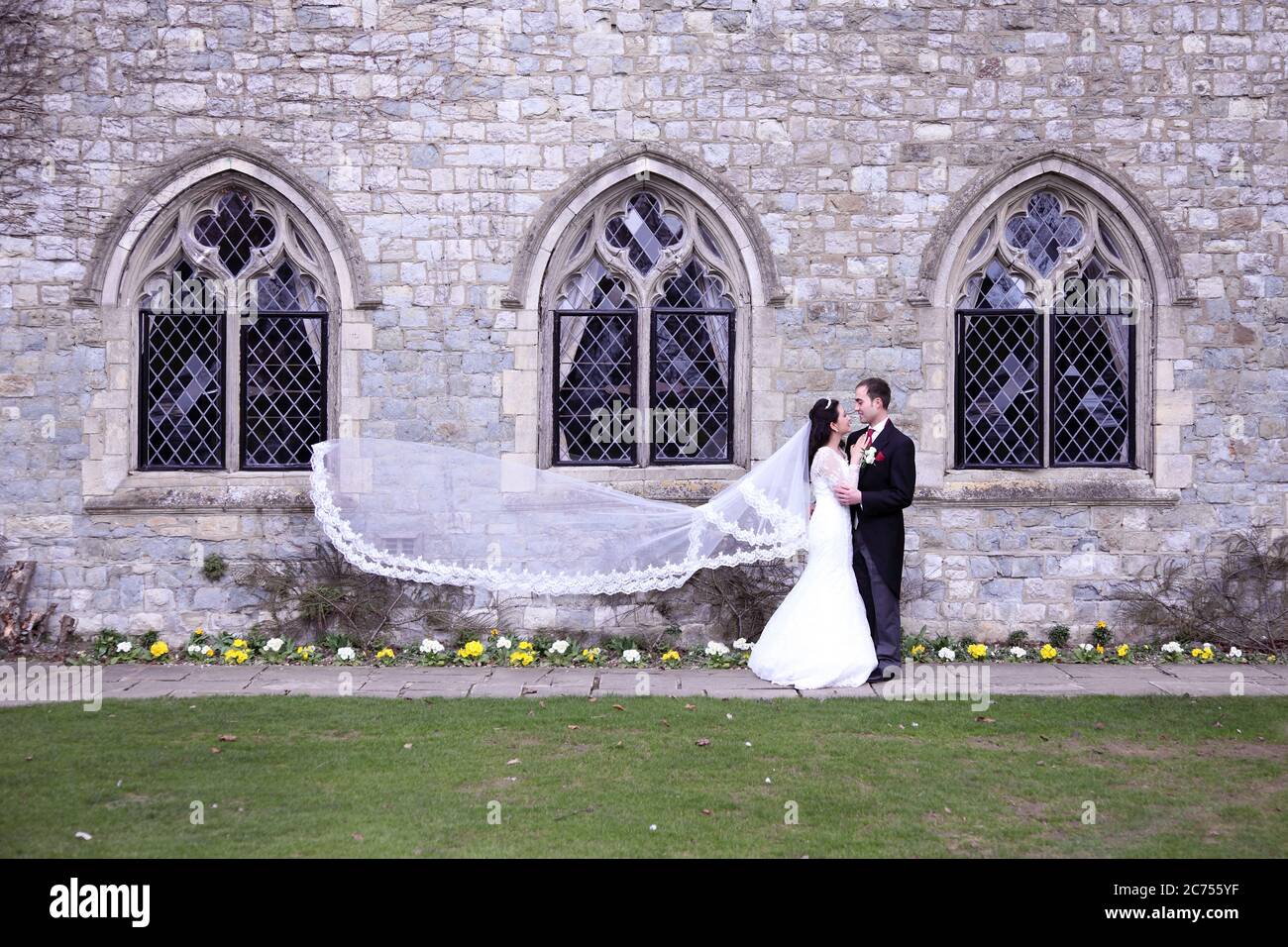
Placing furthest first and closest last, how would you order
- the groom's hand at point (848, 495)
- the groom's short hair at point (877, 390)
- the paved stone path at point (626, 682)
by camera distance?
the groom's short hair at point (877, 390)
the groom's hand at point (848, 495)
the paved stone path at point (626, 682)

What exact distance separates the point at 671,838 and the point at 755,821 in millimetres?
451

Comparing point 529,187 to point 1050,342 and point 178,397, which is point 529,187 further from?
point 1050,342

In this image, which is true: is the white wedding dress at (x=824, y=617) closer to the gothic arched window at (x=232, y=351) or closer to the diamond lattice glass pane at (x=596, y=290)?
the diamond lattice glass pane at (x=596, y=290)

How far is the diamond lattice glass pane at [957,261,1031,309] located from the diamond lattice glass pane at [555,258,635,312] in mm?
3121

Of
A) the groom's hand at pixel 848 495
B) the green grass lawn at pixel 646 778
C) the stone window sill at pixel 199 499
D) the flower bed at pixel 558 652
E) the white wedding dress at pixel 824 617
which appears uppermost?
the groom's hand at pixel 848 495

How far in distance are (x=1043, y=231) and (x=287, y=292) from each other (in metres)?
6.89

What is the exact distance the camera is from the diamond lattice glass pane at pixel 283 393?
9.12 metres

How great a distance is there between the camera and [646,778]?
17.6ft

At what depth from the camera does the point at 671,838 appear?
4543mm

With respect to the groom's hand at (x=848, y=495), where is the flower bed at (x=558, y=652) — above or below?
below

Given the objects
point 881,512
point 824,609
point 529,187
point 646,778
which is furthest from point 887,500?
point 529,187

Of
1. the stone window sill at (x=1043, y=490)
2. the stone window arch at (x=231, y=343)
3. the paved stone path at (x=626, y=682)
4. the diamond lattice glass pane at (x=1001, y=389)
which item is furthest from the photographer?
the diamond lattice glass pane at (x=1001, y=389)

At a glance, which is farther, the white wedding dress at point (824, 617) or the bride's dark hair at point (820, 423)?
the bride's dark hair at point (820, 423)

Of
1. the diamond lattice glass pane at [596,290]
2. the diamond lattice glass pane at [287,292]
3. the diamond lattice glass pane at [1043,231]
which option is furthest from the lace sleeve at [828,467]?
the diamond lattice glass pane at [287,292]
